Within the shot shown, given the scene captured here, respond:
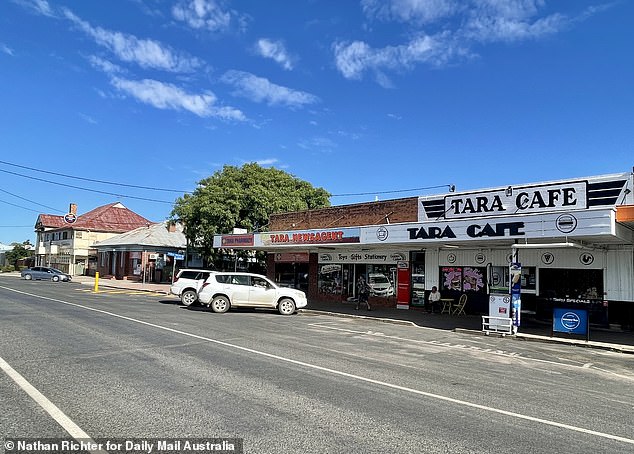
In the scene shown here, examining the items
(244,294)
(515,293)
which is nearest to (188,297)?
(244,294)

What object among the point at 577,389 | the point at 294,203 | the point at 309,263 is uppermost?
the point at 294,203

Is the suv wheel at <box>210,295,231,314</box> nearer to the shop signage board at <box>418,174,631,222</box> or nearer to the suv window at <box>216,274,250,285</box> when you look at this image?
the suv window at <box>216,274,250,285</box>

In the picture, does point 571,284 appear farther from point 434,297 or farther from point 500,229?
point 434,297

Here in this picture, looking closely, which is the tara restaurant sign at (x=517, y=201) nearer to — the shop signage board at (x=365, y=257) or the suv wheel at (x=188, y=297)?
the shop signage board at (x=365, y=257)

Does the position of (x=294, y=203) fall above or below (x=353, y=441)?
above

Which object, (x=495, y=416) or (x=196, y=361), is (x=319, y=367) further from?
(x=495, y=416)

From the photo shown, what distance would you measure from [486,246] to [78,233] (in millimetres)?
51951

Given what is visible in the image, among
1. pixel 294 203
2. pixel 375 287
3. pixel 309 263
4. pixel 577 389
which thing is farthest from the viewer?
pixel 294 203

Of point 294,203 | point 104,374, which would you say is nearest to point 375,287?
point 294,203

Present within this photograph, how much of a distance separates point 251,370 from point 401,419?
3.20m

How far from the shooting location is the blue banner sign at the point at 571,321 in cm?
1409

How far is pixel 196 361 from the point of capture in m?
8.68

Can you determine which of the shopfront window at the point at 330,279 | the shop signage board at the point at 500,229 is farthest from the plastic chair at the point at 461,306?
the shopfront window at the point at 330,279

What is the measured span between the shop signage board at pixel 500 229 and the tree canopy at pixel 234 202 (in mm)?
15548
